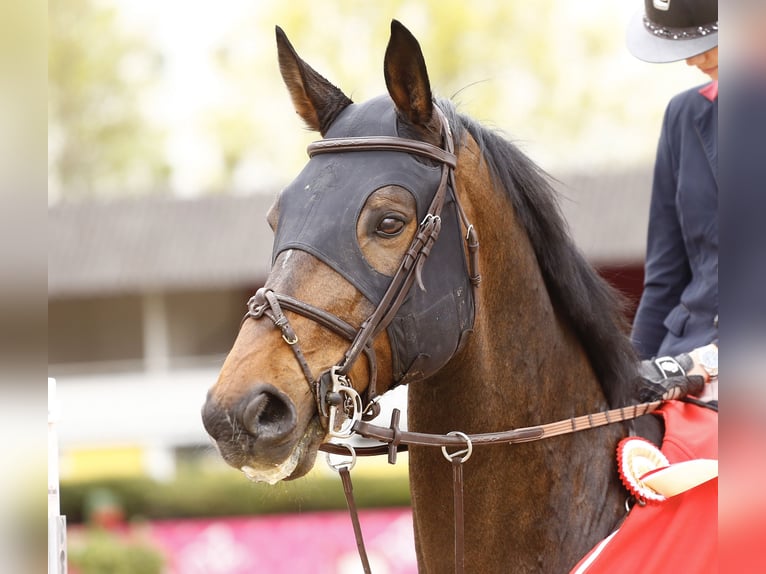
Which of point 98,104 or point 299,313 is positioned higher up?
point 98,104

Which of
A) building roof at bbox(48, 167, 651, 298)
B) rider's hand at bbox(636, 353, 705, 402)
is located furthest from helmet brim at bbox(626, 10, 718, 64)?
building roof at bbox(48, 167, 651, 298)

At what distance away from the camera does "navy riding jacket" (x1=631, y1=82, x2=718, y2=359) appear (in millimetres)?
3711

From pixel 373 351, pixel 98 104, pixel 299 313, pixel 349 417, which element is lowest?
pixel 349 417

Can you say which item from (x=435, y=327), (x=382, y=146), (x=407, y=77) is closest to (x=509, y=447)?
(x=435, y=327)

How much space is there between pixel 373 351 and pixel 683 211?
1767 mm

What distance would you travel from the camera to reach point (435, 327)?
8.93ft

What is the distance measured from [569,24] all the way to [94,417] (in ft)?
62.9

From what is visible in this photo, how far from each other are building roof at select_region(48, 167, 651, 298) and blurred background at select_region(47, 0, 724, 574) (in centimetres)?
5

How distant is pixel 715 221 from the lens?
3703 millimetres

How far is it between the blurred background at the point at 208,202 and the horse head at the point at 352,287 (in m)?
7.73

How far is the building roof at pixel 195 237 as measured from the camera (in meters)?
21.4

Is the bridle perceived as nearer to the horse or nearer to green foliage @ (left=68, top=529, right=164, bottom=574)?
the horse

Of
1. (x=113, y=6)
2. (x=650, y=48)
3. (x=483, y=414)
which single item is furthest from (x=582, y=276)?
(x=113, y=6)

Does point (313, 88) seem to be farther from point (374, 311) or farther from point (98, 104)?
point (98, 104)
